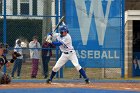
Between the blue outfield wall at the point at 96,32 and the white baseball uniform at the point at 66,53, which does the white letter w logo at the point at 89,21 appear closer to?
the blue outfield wall at the point at 96,32

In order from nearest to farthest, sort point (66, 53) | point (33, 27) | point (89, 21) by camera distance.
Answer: point (66, 53)
point (89, 21)
point (33, 27)

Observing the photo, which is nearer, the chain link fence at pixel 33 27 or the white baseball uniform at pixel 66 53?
the white baseball uniform at pixel 66 53

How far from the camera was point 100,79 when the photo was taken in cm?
1897

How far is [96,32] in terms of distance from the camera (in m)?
19.5

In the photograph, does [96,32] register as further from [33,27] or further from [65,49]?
[65,49]

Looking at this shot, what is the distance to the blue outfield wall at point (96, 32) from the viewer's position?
63.6 feet

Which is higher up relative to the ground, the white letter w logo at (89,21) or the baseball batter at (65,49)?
the white letter w logo at (89,21)

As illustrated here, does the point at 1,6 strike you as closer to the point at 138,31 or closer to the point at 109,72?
the point at 109,72

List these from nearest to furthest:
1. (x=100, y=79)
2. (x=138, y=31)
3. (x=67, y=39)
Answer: (x=67, y=39) < (x=100, y=79) < (x=138, y=31)

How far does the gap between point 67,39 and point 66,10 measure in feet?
11.6

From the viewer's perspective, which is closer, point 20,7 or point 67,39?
point 67,39

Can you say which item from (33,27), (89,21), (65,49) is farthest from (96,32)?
(65,49)

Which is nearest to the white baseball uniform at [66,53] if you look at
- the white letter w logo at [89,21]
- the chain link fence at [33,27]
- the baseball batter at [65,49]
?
the baseball batter at [65,49]

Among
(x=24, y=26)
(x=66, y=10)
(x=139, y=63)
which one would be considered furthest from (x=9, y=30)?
(x=139, y=63)
